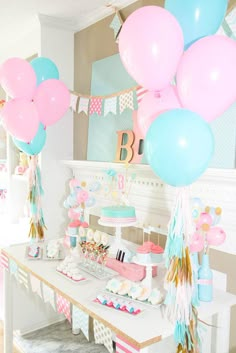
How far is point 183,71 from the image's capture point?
1.24 meters

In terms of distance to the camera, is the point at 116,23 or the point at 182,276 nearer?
the point at 182,276

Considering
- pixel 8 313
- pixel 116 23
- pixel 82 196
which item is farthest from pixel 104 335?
pixel 116 23

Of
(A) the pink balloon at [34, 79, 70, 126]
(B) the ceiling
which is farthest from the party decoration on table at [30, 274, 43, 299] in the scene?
(B) the ceiling

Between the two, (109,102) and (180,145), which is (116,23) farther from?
(180,145)

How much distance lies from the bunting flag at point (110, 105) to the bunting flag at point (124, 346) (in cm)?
143

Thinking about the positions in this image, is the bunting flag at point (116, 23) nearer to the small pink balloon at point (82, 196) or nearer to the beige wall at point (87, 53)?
the beige wall at point (87, 53)

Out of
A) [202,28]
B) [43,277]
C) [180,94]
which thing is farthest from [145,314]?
[202,28]

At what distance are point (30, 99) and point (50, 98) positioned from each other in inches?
5.1

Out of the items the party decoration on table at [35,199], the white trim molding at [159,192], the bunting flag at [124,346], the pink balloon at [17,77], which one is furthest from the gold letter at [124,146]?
the bunting flag at [124,346]

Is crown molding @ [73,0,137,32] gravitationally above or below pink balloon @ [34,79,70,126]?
above

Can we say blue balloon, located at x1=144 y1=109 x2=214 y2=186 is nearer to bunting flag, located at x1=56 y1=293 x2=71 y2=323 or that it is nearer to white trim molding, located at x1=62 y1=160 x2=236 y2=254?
white trim molding, located at x1=62 y1=160 x2=236 y2=254

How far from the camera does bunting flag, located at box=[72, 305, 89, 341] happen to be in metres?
1.58

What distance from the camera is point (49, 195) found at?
2.82m

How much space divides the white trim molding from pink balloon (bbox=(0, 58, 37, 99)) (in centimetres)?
72
